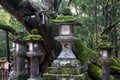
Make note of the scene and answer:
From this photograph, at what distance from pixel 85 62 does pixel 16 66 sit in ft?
8.74

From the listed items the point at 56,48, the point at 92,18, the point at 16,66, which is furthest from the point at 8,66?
the point at 92,18

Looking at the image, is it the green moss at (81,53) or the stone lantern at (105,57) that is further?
the green moss at (81,53)

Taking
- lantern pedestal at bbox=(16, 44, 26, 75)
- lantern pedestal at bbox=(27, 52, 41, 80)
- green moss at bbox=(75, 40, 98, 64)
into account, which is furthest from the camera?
green moss at bbox=(75, 40, 98, 64)

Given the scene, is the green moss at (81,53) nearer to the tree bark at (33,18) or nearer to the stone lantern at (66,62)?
the tree bark at (33,18)

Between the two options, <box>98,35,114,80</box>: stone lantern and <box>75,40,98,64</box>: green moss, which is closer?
<box>98,35,114,80</box>: stone lantern

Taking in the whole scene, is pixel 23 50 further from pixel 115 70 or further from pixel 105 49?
pixel 115 70

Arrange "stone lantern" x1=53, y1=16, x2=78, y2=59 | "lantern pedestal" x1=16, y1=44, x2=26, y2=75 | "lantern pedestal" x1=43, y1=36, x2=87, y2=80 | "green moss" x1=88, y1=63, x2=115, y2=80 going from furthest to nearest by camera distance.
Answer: "green moss" x1=88, y1=63, x2=115, y2=80, "lantern pedestal" x1=16, y1=44, x2=26, y2=75, "stone lantern" x1=53, y1=16, x2=78, y2=59, "lantern pedestal" x1=43, y1=36, x2=87, y2=80

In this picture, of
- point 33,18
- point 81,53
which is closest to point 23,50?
point 33,18

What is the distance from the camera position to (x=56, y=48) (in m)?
10.7

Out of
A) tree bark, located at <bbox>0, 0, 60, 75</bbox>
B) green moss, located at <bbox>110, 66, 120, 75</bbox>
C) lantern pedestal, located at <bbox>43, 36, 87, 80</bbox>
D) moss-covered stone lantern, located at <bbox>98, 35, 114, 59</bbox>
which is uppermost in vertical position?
tree bark, located at <bbox>0, 0, 60, 75</bbox>

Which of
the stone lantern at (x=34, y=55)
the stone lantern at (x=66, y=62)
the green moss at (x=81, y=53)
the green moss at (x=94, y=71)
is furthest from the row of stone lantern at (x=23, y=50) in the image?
the green moss at (x=94, y=71)

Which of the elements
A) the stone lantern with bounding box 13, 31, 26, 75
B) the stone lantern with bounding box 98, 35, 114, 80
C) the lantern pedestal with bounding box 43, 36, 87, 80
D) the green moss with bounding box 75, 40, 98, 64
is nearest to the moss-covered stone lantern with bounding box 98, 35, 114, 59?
the stone lantern with bounding box 98, 35, 114, 80

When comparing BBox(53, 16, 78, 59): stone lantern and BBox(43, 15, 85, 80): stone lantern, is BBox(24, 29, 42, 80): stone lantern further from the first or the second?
BBox(53, 16, 78, 59): stone lantern

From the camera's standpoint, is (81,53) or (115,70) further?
(115,70)
